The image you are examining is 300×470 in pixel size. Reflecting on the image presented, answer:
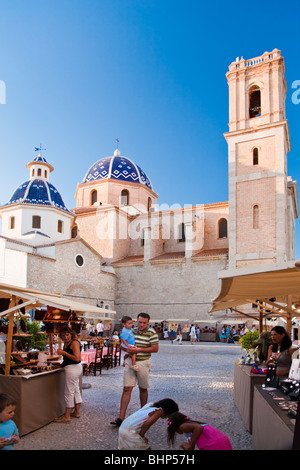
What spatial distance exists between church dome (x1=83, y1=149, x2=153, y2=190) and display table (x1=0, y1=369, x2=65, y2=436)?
32340 millimetres

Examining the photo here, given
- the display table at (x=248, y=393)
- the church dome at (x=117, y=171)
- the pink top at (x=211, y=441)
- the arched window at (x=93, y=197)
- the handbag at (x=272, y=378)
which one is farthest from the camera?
the arched window at (x=93, y=197)

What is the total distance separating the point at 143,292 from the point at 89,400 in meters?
24.1

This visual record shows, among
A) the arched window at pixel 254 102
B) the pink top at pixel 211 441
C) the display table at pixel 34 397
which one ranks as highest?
the arched window at pixel 254 102

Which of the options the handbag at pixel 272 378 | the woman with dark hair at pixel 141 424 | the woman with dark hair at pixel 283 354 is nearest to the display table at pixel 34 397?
the woman with dark hair at pixel 141 424

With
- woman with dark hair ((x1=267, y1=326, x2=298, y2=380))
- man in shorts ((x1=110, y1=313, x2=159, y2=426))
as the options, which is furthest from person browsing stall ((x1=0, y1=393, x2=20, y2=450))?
woman with dark hair ((x1=267, y1=326, x2=298, y2=380))

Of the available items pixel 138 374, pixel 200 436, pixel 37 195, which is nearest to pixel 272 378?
pixel 200 436

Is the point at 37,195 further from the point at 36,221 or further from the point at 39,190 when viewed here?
the point at 36,221

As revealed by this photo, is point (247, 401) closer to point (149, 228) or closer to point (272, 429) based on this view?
point (272, 429)

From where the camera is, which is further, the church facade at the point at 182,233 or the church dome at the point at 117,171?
the church dome at the point at 117,171

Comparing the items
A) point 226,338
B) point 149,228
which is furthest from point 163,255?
point 226,338

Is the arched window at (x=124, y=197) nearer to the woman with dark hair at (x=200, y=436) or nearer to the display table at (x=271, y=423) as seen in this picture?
the display table at (x=271, y=423)

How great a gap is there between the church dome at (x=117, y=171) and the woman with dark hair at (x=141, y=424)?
113 ft

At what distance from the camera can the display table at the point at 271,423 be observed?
9.43 ft

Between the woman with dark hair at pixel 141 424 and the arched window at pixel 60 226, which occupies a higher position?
the arched window at pixel 60 226
